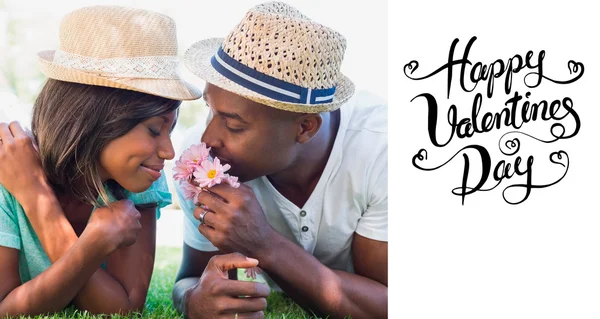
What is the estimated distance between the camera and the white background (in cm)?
308

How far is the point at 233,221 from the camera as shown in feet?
11.2

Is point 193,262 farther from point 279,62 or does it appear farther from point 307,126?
point 279,62

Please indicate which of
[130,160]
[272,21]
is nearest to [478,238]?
[272,21]

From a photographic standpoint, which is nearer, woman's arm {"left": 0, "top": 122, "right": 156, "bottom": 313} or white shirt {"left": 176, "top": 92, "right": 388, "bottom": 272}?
woman's arm {"left": 0, "top": 122, "right": 156, "bottom": 313}

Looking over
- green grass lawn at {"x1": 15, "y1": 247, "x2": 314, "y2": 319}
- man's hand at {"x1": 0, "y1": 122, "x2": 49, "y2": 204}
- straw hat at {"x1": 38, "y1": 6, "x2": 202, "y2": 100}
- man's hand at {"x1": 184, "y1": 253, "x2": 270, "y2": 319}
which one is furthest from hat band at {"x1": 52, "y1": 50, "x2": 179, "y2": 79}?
green grass lawn at {"x1": 15, "y1": 247, "x2": 314, "y2": 319}

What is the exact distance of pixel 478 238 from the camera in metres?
3.23

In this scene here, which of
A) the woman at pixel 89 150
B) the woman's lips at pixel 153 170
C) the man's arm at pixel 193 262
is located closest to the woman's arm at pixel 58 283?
the woman at pixel 89 150

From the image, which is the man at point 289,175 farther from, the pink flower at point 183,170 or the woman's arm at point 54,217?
the woman's arm at point 54,217

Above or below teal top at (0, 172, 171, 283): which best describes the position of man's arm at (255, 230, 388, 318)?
below

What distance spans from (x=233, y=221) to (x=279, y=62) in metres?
0.71

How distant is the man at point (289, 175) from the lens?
3385mm

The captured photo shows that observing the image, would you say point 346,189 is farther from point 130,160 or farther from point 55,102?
point 55,102

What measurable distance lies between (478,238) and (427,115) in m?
0.54

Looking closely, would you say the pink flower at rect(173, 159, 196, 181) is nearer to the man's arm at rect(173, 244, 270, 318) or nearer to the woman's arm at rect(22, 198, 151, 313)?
the woman's arm at rect(22, 198, 151, 313)
